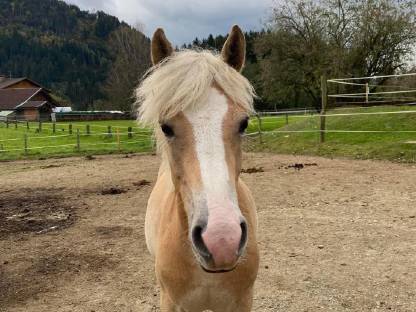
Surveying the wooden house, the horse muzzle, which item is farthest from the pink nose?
the wooden house

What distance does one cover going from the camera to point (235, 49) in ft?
8.15

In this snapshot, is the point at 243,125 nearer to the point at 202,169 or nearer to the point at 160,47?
the point at 202,169

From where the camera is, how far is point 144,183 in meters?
9.69

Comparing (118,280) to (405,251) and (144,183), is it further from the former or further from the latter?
(144,183)

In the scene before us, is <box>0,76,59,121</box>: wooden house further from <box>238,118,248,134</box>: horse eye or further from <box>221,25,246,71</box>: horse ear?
<box>238,118,248,134</box>: horse eye

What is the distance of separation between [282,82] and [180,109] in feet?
83.5

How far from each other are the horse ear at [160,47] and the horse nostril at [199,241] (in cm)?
115

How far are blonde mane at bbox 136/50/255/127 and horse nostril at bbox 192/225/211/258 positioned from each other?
61cm

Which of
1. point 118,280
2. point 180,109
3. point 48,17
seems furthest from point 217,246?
point 48,17

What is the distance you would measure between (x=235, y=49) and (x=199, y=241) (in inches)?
48.3

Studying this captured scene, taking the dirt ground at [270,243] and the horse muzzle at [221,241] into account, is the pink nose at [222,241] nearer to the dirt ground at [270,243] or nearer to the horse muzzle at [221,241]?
the horse muzzle at [221,241]

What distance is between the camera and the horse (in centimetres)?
179

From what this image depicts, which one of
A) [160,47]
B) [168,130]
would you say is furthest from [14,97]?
[168,130]

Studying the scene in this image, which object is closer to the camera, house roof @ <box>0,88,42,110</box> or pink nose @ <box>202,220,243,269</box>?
pink nose @ <box>202,220,243,269</box>
